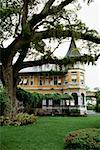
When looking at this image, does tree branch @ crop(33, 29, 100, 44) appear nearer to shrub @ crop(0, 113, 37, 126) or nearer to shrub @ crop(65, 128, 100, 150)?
shrub @ crop(0, 113, 37, 126)

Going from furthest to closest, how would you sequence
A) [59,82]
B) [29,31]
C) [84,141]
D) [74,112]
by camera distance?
[59,82]
[74,112]
[29,31]
[84,141]

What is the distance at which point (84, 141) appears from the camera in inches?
485

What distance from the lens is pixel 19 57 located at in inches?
963

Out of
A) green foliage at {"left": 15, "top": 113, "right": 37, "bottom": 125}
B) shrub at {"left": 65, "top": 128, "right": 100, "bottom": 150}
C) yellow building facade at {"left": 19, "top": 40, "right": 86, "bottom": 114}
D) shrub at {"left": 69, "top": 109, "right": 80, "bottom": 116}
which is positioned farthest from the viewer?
yellow building facade at {"left": 19, "top": 40, "right": 86, "bottom": 114}

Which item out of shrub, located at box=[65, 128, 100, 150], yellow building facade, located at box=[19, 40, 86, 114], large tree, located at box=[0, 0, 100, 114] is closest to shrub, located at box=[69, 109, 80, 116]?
yellow building facade, located at box=[19, 40, 86, 114]

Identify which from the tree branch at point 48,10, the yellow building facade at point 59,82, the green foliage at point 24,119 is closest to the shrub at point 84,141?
the green foliage at point 24,119

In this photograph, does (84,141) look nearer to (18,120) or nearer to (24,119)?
(18,120)

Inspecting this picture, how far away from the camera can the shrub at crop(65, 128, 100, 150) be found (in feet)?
40.0

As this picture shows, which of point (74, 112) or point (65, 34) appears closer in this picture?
point (65, 34)

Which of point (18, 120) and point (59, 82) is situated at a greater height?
point (59, 82)

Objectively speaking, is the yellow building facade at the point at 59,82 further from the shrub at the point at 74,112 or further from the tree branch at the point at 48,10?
the tree branch at the point at 48,10

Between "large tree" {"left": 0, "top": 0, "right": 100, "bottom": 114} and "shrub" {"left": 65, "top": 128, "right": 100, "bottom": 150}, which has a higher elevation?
"large tree" {"left": 0, "top": 0, "right": 100, "bottom": 114}

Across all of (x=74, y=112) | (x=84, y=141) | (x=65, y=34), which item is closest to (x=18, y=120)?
(x=65, y=34)


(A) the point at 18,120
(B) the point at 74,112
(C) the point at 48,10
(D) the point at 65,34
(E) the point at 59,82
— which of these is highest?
(E) the point at 59,82
